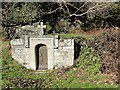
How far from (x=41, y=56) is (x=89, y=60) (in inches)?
79.8

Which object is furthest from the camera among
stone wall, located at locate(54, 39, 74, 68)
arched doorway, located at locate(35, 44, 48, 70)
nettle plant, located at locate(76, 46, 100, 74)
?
arched doorway, located at locate(35, 44, 48, 70)

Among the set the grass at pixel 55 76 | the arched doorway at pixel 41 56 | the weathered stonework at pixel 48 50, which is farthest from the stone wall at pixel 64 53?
the arched doorway at pixel 41 56

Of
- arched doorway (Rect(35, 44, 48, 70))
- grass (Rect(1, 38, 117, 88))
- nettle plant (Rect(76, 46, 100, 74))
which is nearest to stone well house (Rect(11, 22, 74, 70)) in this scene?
arched doorway (Rect(35, 44, 48, 70))

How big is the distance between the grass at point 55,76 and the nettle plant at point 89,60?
245 millimetres

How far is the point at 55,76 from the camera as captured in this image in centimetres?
1199

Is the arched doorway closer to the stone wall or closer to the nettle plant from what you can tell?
the stone wall

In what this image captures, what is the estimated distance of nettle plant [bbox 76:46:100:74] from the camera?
1220 centimetres

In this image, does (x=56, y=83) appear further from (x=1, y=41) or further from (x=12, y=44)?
(x=1, y=41)

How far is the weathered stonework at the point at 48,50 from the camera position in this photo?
12.8 meters

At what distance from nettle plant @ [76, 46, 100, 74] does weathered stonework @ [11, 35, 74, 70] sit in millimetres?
461

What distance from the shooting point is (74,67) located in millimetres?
12672

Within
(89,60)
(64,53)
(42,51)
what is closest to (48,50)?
(42,51)

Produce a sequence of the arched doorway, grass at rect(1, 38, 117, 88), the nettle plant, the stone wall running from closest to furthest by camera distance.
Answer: grass at rect(1, 38, 117, 88), the nettle plant, the stone wall, the arched doorway

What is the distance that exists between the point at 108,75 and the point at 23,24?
637 cm
